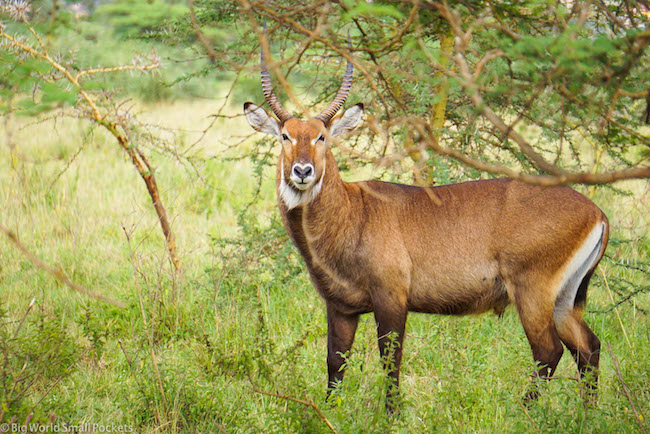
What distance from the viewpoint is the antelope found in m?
4.09

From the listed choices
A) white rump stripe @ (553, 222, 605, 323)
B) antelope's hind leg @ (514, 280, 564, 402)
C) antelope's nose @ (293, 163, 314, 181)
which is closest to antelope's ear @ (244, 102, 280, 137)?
antelope's nose @ (293, 163, 314, 181)

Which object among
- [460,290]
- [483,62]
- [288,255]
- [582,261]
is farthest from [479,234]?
[483,62]

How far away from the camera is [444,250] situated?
14.0 feet

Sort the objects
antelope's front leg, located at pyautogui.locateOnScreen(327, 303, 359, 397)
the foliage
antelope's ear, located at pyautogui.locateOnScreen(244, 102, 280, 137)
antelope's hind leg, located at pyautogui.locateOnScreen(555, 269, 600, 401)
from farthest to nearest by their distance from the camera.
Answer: antelope's ear, located at pyautogui.locateOnScreen(244, 102, 280, 137) < antelope's front leg, located at pyautogui.locateOnScreen(327, 303, 359, 397) < antelope's hind leg, located at pyautogui.locateOnScreen(555, 269, 600, 401) < the foliage

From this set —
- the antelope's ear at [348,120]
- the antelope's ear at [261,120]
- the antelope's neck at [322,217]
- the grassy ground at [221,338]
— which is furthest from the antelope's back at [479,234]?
the antelope's ear at [261,120]

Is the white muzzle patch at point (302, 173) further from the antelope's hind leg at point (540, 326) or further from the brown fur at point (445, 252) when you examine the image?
the antelope's hind leg at point (540, 326)

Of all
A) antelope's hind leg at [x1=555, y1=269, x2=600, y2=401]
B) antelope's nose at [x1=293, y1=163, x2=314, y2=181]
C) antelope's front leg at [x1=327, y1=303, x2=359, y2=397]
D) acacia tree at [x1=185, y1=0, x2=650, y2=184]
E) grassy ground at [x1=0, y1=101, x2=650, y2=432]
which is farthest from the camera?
antelope's front leg at [x1=327, y1=303, x2=359, y2=397]

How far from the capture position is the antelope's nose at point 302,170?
400 cm

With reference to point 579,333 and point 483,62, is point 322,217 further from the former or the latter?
point 483,62

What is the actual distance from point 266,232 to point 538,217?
101 inches

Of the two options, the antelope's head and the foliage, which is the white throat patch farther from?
the foliage

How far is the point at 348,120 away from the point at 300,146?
0.54 meters

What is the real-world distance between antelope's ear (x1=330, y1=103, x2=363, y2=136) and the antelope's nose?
0.57 m

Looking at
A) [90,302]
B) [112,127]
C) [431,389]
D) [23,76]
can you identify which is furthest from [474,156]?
[23,76]
